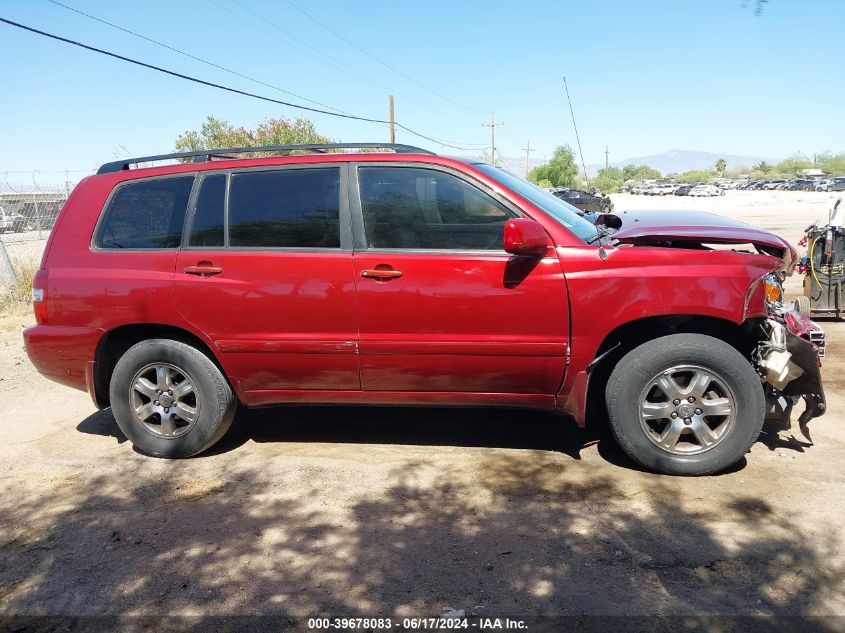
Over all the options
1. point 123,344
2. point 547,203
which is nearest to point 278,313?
point 123,344

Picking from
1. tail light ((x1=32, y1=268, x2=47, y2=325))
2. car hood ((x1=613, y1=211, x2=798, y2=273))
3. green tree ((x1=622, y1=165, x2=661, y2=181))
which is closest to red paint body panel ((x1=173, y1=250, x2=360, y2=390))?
tail light ((x1=32, y1=268, x2=47, y2=325))

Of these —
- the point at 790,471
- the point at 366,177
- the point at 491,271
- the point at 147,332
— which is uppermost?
the point at 366,177

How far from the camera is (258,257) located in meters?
4.12

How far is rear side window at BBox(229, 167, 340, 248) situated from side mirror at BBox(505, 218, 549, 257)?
1.05 m

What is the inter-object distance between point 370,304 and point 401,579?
159 centimetres

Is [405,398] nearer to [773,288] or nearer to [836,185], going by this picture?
[773,288]

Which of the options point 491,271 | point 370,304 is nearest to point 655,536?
point 491,271

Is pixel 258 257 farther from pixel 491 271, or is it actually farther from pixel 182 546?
pixel 182 546

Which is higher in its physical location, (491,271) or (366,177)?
→ (366,177)

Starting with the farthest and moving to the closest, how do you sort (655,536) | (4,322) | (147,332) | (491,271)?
1. (4,322)
2. (147,332)
3. (491,271)
4. (655,536)

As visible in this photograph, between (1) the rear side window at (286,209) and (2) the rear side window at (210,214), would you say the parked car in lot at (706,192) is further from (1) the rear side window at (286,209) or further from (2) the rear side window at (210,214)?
(2) the rear side window at (210,214)

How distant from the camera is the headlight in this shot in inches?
159

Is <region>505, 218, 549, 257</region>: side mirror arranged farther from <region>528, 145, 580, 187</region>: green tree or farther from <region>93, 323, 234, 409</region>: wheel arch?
<region>528, 145, 580, 187</region>: green tree

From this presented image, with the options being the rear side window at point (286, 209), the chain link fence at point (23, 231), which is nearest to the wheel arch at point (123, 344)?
the rear side window at point (286, 209)
